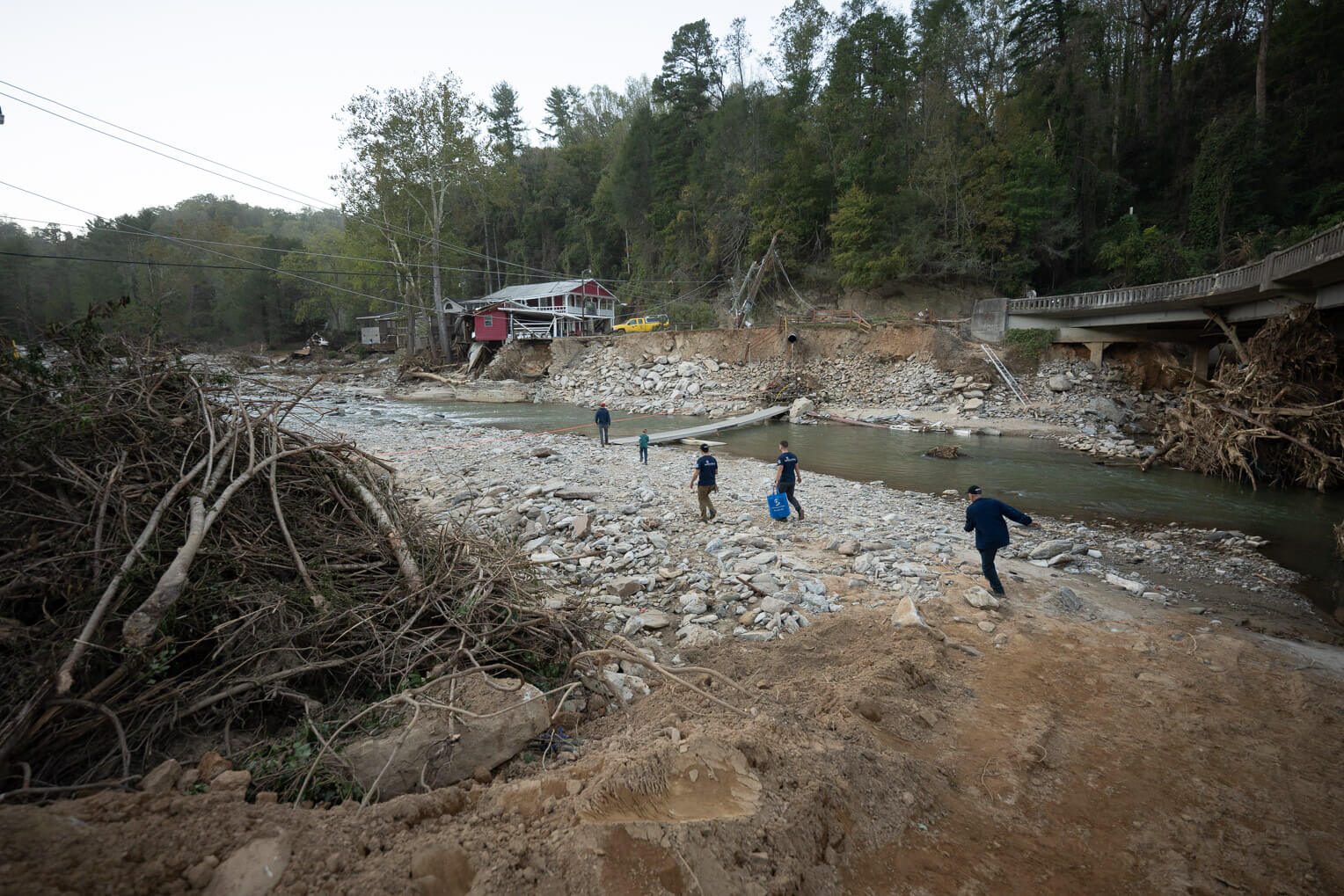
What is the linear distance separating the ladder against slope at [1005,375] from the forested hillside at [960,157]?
7.37m

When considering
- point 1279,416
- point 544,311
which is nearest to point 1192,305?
point 1279,416

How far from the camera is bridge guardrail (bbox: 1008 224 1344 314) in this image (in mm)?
12923

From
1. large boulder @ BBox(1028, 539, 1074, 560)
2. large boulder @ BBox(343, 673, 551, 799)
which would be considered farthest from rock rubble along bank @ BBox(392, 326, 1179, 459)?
large boulder @ BBox(343, 673, 551, 799)

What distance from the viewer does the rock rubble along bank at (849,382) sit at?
22453mm

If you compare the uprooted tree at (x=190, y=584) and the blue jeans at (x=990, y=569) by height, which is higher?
the uprooted tree at (x=190, y=584)

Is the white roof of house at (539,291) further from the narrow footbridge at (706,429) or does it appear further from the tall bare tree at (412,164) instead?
the narrow footbridge at (706,429)

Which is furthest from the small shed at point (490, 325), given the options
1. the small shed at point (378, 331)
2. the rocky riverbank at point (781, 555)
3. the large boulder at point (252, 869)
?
the large boulder at point (252, 869)

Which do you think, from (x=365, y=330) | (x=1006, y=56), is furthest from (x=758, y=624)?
(x=365, y=330)

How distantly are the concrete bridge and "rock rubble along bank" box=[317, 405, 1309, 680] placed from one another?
29.9 ft

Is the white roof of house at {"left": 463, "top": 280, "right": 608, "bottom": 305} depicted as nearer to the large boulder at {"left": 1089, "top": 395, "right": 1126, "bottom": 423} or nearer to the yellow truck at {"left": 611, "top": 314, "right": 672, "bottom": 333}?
the yellow truck at {"left": 611, "top": 314, "right": 672, "bottom": 333}

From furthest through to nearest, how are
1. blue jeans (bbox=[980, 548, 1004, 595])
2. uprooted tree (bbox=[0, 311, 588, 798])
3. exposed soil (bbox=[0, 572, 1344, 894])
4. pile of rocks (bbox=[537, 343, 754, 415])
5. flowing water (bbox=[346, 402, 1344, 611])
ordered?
1. pile of rocks (bbox=[537, 343, 754, 415])
2. flowing water (bbox=[346, 402, 1344, 611])
3. blue jeans (bbox=[980, 548, 1004, 595])
4. uprooted tree (bbox=[0, 311, 588, 798])
5. exposed soil (bbox=[0, 572, 1344, 894])

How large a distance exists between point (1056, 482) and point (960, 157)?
24795 mm

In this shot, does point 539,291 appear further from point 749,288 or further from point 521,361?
point 749,288

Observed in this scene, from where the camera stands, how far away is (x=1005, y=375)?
83.8 feet
